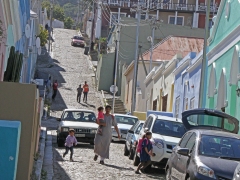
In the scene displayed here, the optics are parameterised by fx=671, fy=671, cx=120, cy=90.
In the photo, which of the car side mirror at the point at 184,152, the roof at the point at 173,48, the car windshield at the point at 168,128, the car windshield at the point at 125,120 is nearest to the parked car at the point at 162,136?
the car windshield at the point at 168,128

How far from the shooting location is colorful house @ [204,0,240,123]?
25.0 m

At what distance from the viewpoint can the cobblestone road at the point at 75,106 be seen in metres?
17.3

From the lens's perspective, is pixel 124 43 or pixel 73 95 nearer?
pixel 73 95

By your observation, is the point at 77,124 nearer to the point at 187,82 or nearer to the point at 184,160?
the point at 187,82

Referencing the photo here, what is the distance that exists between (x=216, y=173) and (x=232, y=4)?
637 inches

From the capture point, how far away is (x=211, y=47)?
30906 millimetres

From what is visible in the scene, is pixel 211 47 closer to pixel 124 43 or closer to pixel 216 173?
pixel 216 173

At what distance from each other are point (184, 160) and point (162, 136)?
6297mm

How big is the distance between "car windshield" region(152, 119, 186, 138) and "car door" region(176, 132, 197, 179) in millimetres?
5973

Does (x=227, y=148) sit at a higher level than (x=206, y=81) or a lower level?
lower

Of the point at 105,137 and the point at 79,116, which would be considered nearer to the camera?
the point at 105,137

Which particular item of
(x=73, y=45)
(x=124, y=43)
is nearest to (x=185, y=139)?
(x=124, y=43)

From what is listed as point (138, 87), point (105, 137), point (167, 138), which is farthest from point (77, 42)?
point (167, 138)

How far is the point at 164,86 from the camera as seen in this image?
147 ft
